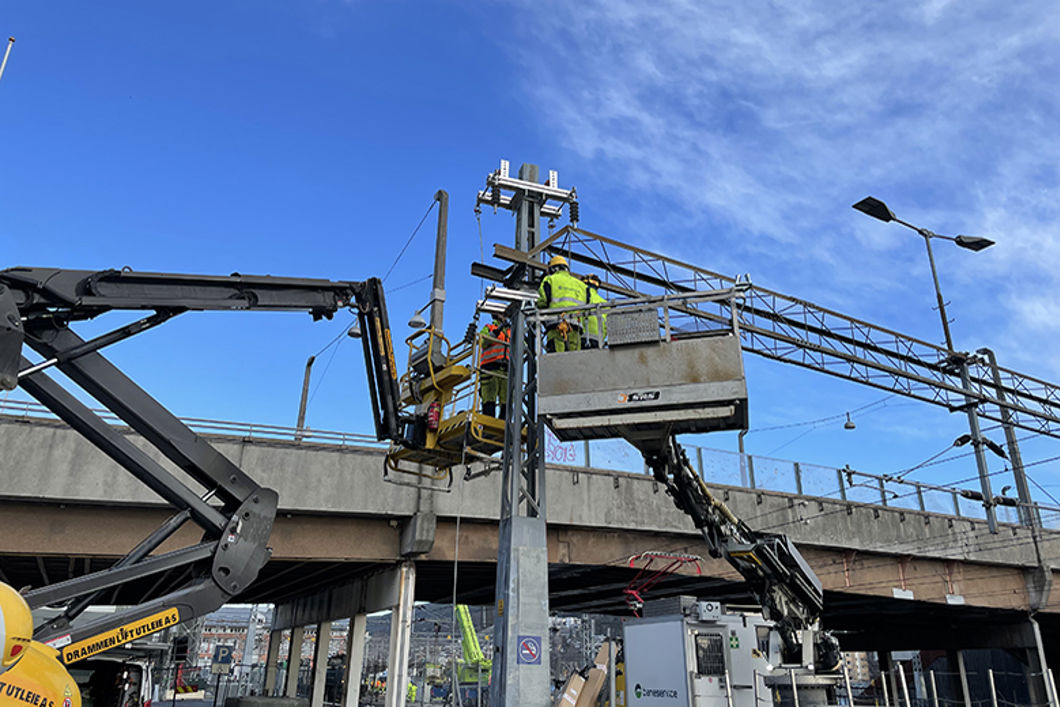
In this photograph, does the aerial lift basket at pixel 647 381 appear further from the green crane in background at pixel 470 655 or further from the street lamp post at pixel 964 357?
the green crane in background at pixel 470 655

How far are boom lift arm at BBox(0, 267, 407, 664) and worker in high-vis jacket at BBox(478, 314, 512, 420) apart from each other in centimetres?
394

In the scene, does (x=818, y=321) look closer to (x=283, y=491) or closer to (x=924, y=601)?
(x=924, y=601)

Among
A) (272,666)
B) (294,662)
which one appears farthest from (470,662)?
(294,662)

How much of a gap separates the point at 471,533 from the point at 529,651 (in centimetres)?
955

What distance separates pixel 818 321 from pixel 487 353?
19792mm

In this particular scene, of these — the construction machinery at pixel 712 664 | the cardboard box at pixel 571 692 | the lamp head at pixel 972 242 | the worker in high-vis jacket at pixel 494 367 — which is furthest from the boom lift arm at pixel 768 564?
the lamp head at pixel 972 242

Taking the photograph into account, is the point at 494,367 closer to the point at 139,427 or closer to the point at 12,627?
the point at 139,427

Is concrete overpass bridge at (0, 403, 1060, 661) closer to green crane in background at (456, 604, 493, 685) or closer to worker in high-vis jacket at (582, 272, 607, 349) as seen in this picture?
worker in high-vis jacket at (582, 272, 607, 349)

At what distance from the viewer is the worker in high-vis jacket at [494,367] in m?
13.1

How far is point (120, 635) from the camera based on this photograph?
771 centimetres

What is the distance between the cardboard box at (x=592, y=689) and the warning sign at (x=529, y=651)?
457 cm

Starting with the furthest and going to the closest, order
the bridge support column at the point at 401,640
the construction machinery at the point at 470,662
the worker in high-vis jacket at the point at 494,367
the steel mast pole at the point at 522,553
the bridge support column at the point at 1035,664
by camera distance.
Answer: the construction machinery at the point at 470,662 → the bridge support column at the point at 1035,664 → the bridge support column at the point at 401,640 → the worker in high-vis jacket at the point at 494,367 → the steel mast pole at the point at 522,553

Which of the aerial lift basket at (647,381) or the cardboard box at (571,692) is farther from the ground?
the aerial lift basket at (647,381)

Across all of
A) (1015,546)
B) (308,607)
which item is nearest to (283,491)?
(308,607)
